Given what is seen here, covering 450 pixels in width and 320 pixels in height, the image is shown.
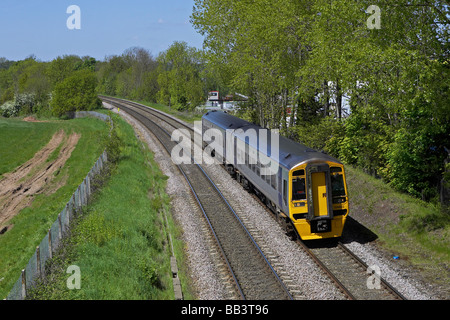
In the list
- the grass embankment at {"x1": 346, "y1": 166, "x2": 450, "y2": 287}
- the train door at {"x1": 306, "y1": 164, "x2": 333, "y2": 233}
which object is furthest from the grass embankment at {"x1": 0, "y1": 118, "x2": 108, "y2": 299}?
the grass embankment at {"x1": 346, "y1": 166, "x2": 450, "y2": 287}

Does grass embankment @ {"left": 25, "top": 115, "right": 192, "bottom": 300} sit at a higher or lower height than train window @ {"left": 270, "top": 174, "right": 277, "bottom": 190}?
lower

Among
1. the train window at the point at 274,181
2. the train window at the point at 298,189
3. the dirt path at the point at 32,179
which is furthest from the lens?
the dirt path at the point at 32,179

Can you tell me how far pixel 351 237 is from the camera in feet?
59.5

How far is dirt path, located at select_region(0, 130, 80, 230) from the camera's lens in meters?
33.8

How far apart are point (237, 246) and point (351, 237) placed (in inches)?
180

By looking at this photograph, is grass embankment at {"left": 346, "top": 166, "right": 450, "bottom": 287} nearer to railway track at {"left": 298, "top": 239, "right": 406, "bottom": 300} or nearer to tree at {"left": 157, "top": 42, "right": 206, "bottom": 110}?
railway track at {"left": 298, "top": 239, "right": 406, "bottom": 300}

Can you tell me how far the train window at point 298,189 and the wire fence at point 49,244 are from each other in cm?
823

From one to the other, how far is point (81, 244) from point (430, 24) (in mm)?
14911

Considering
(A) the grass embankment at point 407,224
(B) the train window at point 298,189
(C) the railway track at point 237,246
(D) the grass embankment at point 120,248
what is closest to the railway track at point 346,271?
(C) the railway track at point 237,246

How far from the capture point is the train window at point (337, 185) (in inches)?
662

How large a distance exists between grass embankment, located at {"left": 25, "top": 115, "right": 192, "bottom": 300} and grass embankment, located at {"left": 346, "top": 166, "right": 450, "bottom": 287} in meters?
7.85

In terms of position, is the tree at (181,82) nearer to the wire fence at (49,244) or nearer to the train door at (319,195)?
the wire fence at (49,244)

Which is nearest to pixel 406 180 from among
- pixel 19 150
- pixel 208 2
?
pixel 208 2

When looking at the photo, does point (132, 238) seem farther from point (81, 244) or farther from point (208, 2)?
point (208, 2)
